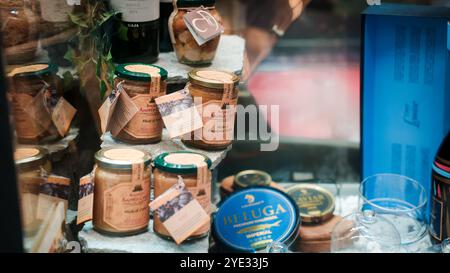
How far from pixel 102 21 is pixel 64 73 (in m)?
0.17

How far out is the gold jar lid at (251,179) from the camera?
208cm

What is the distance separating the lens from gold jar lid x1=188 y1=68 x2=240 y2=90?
1.60m

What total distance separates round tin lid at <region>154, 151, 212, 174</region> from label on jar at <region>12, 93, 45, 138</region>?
11.5 inches

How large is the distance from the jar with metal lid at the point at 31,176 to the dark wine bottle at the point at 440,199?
3.21ft

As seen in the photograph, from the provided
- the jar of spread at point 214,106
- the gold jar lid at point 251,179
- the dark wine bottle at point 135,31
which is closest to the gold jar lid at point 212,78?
the jar of spread at point 214,106

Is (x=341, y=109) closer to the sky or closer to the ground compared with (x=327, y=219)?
closer to the sky

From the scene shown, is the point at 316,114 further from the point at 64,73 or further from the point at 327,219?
the point at 64,73

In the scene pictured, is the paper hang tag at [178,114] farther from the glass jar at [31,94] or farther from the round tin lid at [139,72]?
the glass jar at [31,94]

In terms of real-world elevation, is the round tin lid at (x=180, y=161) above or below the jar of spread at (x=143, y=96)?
below

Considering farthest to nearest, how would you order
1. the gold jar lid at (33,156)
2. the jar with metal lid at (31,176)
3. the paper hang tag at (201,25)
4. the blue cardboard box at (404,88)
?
1. the blue cardboard box at (404,88)
2. the paper hang tag at (201,25)
3. the gold jar lid at (33,156)
4. the jar with metal lid at (31,176)

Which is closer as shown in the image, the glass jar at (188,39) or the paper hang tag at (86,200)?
the paper hang tag at (86,200)

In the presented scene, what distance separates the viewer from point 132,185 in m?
1.48

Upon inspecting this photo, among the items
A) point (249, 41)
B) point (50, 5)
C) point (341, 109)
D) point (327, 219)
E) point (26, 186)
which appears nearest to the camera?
point (26, 186)
